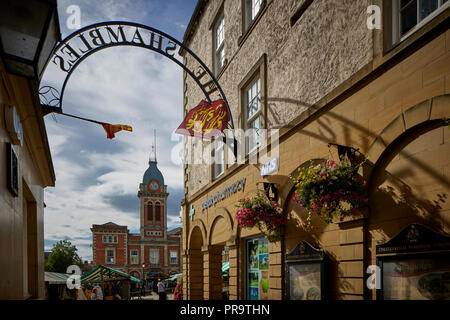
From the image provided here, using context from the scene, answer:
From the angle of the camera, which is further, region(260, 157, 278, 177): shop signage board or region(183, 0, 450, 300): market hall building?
region(260, 157, 278, 177): shop signage board

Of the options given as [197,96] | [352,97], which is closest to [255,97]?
[352,97]

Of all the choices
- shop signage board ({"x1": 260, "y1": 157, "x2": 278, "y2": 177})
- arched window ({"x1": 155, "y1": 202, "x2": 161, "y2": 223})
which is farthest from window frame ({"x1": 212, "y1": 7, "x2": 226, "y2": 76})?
arched window ({"x1": 155, "y1": 202, "x2": 161, "y2": 223})

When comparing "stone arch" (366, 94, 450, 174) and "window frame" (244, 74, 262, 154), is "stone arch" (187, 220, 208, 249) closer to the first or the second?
"window frame" (244, 74, 262, 154)

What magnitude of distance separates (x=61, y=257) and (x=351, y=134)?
176 feet

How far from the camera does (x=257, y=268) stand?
9312 mm

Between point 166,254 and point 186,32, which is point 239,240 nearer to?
point 186,32

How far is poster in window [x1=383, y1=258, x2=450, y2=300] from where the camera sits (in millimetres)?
3963

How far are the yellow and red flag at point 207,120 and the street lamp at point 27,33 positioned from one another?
6.40m

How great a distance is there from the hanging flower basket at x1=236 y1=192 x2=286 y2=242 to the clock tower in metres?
62.2

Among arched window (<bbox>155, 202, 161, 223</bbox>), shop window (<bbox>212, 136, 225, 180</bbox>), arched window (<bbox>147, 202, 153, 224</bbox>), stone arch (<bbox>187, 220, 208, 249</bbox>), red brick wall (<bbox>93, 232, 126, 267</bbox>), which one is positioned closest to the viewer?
shop window (<bbox>212, 136, 225, 180</bbox>)

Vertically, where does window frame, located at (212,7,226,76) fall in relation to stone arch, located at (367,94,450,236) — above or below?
above

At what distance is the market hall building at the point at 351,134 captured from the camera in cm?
427

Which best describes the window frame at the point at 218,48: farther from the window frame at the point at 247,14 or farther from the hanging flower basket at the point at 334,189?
the hanging flower basket at the point at 334,189
